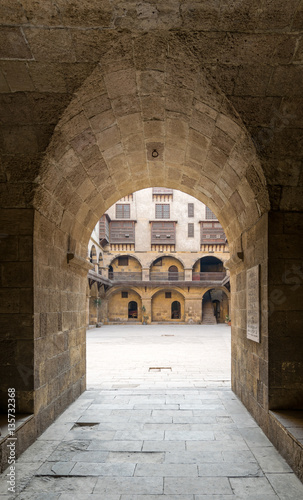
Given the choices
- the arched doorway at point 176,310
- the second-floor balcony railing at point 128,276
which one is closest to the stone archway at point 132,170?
the second-floor balcony railing at point 128,276

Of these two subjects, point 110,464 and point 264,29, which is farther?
point 110,464

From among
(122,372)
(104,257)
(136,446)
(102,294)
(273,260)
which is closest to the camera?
(136,446)

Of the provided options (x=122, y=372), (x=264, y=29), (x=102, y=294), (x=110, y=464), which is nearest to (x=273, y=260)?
(x=264, y=29)

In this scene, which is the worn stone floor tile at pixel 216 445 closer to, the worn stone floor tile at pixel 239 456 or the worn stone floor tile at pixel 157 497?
the worn stone floor tile at pixel 239 456

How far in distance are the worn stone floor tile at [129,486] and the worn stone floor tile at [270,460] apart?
0.99m

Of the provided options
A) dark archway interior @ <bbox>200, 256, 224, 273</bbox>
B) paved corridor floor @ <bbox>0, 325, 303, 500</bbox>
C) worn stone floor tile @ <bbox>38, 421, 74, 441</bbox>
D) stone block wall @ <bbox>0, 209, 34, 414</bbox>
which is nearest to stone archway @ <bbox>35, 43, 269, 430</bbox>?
stone block wall @ <bbox>0, 209, 34, 414</bbox>

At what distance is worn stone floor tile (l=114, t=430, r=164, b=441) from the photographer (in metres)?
4.18

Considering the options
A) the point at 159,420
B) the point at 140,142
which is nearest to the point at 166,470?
the point at 159,420

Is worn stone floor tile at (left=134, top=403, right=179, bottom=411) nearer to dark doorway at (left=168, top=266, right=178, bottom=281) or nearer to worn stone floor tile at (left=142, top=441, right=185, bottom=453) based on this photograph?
worn stone floor tile at (left=142, top=441, right=185, bottom=453)

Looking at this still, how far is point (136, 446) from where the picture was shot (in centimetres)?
395

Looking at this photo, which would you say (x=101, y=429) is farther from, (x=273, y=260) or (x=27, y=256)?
(x=273, y=260)

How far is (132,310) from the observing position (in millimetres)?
A: 31938

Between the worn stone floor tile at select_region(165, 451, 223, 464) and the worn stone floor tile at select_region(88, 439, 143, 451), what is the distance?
378mm

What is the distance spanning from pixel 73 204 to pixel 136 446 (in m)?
3.25
